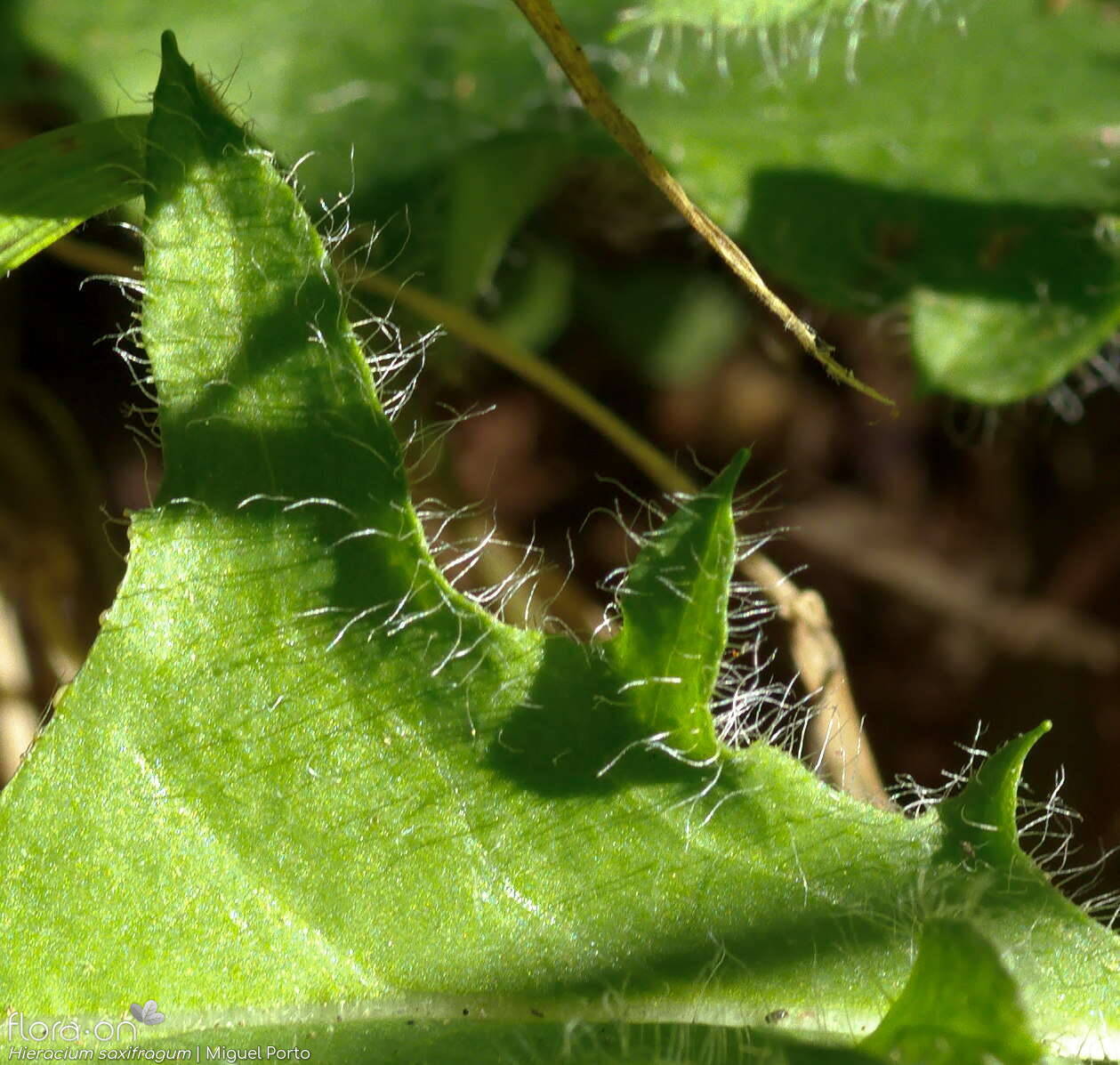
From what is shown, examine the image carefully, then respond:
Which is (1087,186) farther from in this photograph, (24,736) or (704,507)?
(24,736)

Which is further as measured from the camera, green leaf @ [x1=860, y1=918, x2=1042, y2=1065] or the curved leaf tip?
the curved leaf tip

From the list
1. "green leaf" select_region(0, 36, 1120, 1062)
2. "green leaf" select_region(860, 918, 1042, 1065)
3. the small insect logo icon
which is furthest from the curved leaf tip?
the small insect logo icon

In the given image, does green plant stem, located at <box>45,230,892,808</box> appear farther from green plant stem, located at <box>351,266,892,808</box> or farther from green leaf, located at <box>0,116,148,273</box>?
green leaf, located at <box>0,116,148,273</box>

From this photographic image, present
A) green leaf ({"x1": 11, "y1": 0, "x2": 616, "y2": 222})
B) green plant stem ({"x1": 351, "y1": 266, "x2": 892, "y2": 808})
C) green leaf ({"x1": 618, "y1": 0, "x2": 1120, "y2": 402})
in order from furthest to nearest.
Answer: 1. green leaf ({"x1": 11, "y1": 0, "x2": 616, "y2": 222})
2. green leaf ({"x1": 618, "y1": 0, "x2": 1120, "y2": 402})
3. green plant stem ({"x1": 351, "y1": 266, "x2": 892, "y2": 808})

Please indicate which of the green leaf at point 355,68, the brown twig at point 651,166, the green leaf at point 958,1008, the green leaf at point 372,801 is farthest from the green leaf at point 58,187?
the green leaf at point 958,1008

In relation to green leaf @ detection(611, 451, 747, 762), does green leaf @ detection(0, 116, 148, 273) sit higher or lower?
higher

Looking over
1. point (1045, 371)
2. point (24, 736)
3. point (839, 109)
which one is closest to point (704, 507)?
point (1045, 371)

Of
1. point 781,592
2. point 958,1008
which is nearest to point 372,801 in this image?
point 958,1008
